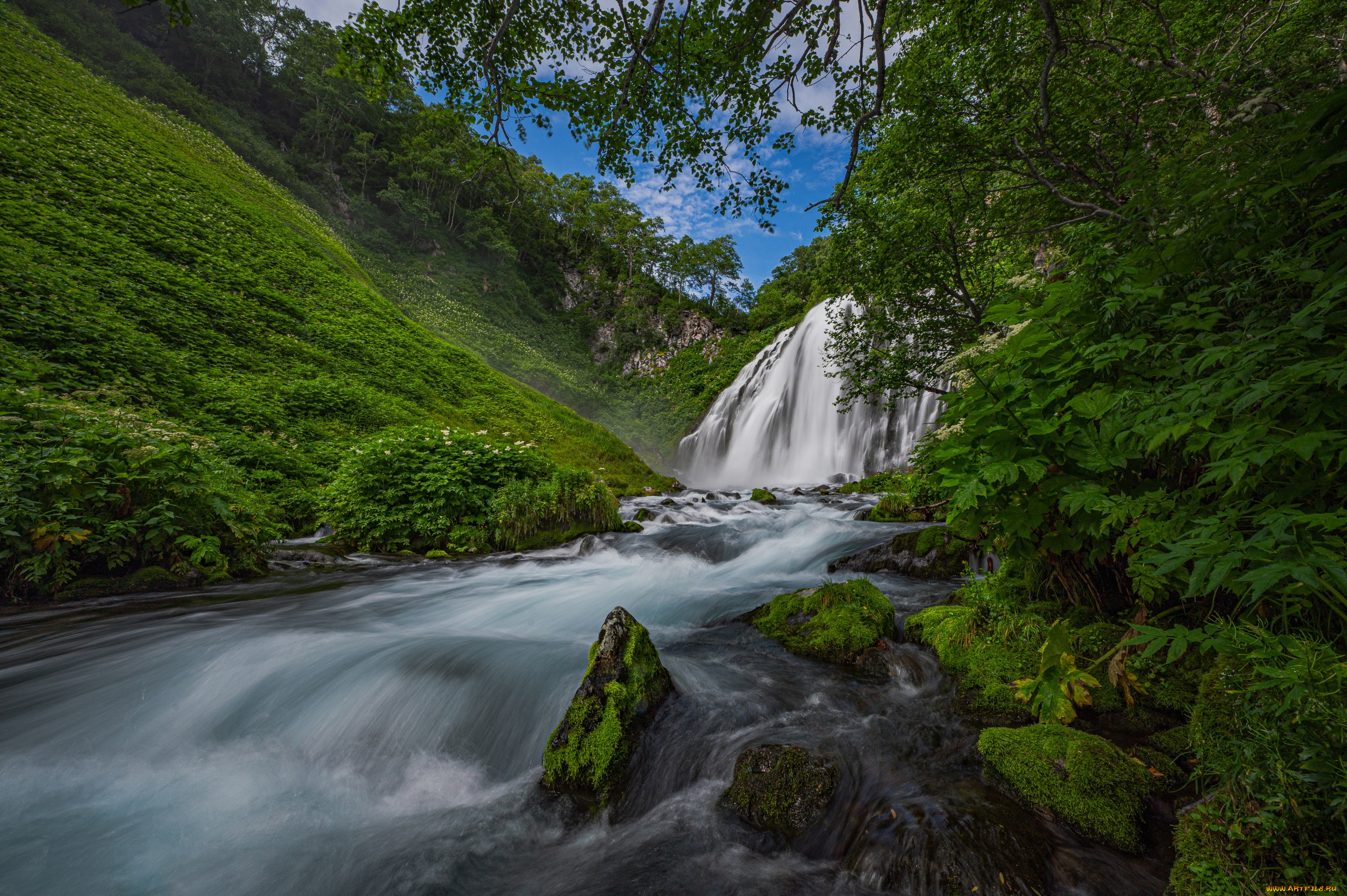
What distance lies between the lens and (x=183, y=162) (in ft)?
51.1

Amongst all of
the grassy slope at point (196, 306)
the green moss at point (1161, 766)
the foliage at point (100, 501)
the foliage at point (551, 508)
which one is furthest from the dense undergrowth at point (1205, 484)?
the grassy slope at point (196, 306)

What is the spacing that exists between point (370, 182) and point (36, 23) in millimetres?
16380

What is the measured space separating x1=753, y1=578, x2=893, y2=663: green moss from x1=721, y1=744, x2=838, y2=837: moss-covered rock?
1.39 meters

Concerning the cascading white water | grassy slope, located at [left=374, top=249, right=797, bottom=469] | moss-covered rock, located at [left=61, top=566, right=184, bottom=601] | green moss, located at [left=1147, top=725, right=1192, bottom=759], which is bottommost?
moss-covered rock, located at [left=61, top=566, right=184, bottom=601]

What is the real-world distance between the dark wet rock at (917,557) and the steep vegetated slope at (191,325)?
24.6 feet

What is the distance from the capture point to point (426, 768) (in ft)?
9.89

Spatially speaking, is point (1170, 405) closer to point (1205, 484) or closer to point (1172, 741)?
point (1205, 484)

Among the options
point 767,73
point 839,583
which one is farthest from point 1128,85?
point 839,583

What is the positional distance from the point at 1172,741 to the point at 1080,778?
549 millimetres

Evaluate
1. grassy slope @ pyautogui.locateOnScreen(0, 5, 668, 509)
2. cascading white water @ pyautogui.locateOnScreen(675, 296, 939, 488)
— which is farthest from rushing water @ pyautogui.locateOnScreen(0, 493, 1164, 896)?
cascading white water @ pyautogui.locateOnScreen(675, 296, 939, 488)

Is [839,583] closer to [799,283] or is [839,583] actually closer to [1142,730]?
[1142,730]

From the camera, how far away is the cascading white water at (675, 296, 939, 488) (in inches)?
649

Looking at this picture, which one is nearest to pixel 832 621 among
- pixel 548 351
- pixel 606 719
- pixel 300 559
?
pixel 606 719

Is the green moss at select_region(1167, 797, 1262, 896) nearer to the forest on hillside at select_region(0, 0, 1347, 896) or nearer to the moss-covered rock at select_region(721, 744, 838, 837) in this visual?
the forest on hillside at select_region(0, 0, 1347, 896)
